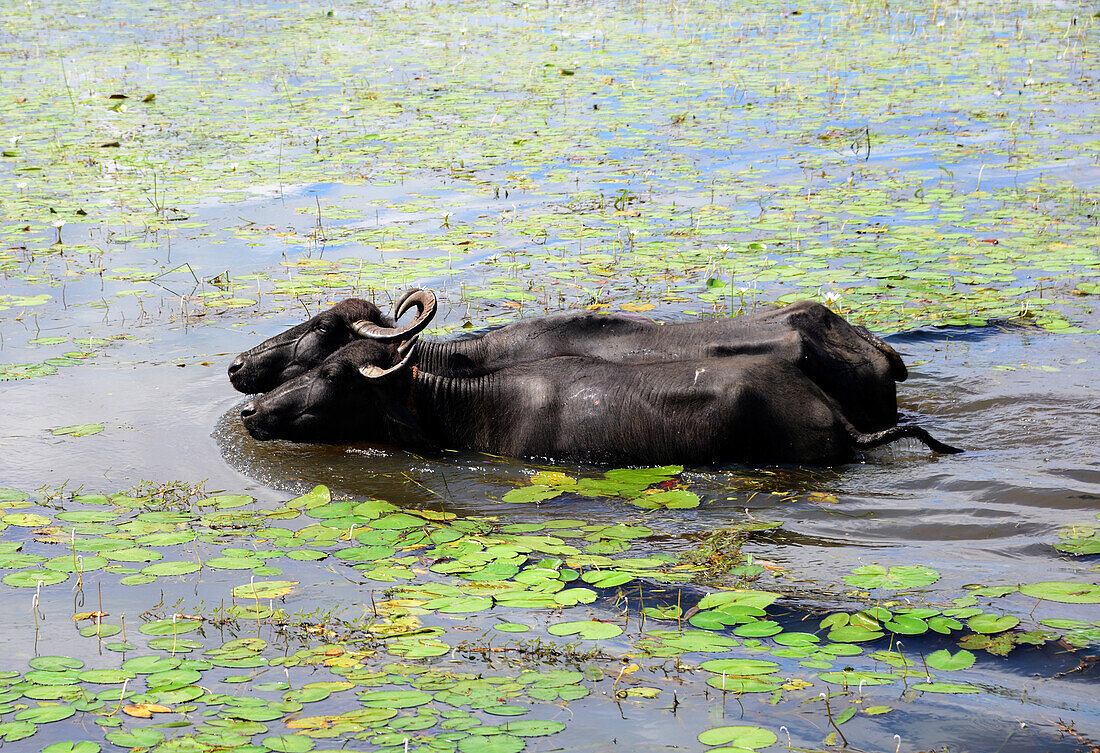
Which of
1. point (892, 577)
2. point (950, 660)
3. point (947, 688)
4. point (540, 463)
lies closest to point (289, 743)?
point (947, 688)

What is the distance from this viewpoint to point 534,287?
800 cm

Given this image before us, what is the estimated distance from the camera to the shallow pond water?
3.33 metres

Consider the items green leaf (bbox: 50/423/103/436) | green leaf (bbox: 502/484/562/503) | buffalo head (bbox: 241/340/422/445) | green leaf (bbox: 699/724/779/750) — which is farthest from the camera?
buffalo head (bbox: 241/340/422/445)

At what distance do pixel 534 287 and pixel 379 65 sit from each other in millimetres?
9415

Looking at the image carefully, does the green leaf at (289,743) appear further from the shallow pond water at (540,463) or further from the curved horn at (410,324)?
the curved horn at (410,324)

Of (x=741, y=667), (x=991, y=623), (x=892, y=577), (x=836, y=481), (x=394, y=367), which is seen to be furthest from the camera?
(x=394, y=367)

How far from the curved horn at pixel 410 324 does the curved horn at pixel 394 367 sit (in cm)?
8

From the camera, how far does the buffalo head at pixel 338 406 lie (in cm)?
620

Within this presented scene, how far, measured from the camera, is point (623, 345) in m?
6.23

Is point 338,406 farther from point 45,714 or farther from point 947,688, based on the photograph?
point 947,688

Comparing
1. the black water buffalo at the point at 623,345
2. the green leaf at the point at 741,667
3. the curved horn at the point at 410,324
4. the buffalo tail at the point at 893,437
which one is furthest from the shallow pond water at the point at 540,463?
the curved horn at the point at 410,324

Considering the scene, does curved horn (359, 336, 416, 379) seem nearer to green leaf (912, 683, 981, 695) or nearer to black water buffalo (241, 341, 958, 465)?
black water buffalo (241, 341, 958, 465)

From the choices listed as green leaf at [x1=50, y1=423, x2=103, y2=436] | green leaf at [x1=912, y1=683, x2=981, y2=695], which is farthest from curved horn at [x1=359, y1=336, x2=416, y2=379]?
green leaf at [x1=912, y1=683, x2=981, y2=695]

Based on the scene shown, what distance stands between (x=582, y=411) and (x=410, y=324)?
1.09 meters
